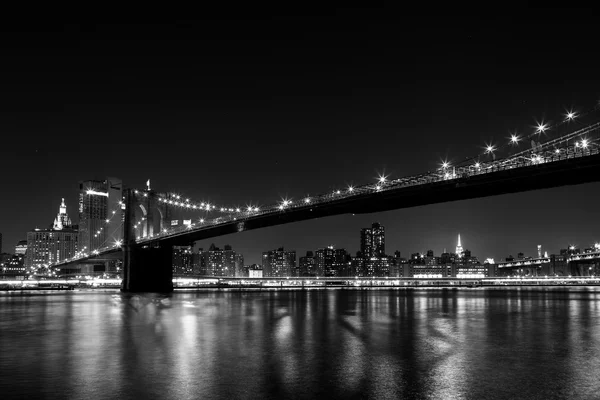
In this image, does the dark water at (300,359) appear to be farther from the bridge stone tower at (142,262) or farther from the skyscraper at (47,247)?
the skyscraper at (47,247)

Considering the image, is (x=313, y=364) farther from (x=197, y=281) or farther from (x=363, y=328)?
(x=197, y=281)

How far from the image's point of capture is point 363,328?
2356cm

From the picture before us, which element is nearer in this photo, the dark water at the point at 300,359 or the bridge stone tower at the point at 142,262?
the dark water at the point at 300,359

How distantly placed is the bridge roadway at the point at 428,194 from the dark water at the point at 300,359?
409 inches

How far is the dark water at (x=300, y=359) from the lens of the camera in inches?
457

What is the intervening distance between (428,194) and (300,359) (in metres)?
29.5

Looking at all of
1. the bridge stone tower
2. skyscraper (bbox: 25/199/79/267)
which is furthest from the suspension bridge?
skyscraper (bbox: 25/199/79/267)

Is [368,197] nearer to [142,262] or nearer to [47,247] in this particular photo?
[142,262]

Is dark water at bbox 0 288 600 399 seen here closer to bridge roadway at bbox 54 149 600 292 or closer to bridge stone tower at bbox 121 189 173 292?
bridge roadway at bbox 54 149 600 292

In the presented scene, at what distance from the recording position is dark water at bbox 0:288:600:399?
1162cm

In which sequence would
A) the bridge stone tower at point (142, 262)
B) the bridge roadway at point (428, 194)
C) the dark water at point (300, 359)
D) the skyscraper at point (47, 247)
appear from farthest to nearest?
1. the skyscraper at point (47, 247)
2. the bridge stone tower at point (142, 262)
3. the bridge roadway at point (428, 194)
4. the dark water at point (300, 359)

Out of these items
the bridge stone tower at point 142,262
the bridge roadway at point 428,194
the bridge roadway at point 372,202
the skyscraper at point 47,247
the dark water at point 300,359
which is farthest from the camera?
the skyscraper at point 47,247

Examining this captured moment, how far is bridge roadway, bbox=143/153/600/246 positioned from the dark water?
10391mm

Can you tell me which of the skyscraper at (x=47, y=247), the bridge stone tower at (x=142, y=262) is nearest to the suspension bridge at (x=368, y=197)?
the bridge stone tower at (x=142, y=262)
